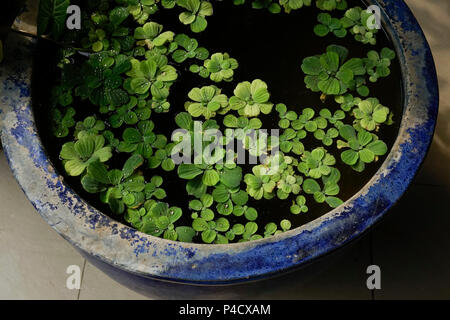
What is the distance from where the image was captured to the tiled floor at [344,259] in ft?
4.64

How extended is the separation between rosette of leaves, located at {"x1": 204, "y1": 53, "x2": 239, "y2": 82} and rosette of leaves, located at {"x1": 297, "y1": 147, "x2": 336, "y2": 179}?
0.28 m

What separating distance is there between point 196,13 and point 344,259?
833 millimetres

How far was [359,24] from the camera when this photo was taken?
1208 millimetres

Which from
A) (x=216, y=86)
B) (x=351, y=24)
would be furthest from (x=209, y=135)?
(x=351, y=24)

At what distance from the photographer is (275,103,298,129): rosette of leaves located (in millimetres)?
1115

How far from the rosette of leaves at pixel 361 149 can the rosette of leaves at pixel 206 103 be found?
290 millimetres

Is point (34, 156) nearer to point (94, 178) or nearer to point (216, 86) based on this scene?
point (94, 178)

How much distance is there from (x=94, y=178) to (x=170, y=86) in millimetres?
299

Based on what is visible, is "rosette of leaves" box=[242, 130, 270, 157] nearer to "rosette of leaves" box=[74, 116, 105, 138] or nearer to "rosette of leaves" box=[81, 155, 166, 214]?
"rosette of leaves" box=[81, 155, 166, 214]

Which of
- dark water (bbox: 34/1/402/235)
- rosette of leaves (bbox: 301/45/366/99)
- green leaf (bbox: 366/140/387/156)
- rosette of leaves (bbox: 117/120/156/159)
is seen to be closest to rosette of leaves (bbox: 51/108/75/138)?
dark water (bbox: 34/1/402/235)

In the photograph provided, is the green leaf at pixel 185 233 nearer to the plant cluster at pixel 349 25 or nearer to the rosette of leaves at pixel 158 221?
the rosette of leaves at pixel 158 221

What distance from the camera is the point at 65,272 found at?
1.43 meters

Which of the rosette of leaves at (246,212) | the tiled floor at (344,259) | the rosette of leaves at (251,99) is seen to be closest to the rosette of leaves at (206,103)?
the rosette of leaves at (251,99)

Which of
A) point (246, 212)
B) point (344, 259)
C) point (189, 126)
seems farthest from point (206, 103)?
point (344, 259)
